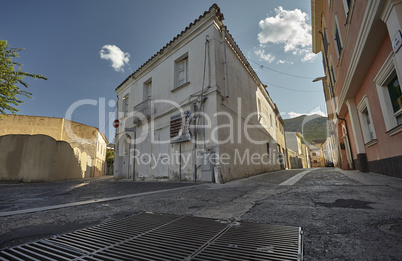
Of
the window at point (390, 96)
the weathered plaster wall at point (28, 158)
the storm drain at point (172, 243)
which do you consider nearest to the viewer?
the storm drain at point (172, 243)

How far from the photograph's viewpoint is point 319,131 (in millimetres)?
73250

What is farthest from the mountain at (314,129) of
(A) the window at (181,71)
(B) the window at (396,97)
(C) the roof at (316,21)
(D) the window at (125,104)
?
(B) the window at (396,97)

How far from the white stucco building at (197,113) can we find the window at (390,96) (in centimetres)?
448

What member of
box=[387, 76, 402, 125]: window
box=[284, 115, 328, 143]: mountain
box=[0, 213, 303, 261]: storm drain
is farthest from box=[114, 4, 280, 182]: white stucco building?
box=[284, 115, 328, 143]: mountain

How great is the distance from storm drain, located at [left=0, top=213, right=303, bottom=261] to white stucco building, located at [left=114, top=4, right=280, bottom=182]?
487 centimetres

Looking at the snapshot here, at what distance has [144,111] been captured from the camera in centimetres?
1020

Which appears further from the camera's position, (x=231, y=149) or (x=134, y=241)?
(x=231, y=149)

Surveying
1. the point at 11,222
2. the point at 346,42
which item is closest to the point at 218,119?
the point at 346,42

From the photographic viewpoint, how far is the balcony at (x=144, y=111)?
32.5 ft

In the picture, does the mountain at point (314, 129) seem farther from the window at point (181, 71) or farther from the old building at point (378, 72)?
the window at point (181, 71)

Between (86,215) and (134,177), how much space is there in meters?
8.79

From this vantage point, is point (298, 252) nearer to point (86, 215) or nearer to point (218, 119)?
point (86, 215)

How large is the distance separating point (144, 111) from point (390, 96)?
9391mm

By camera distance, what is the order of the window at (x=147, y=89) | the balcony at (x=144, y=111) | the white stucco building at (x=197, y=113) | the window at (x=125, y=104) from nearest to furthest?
1. the white stucco building at (x=197, y=113)
2. the balcony at (x=144, y=111)
3. the window at (x=147, y=89)
4. the window at (x=125, y=104)
